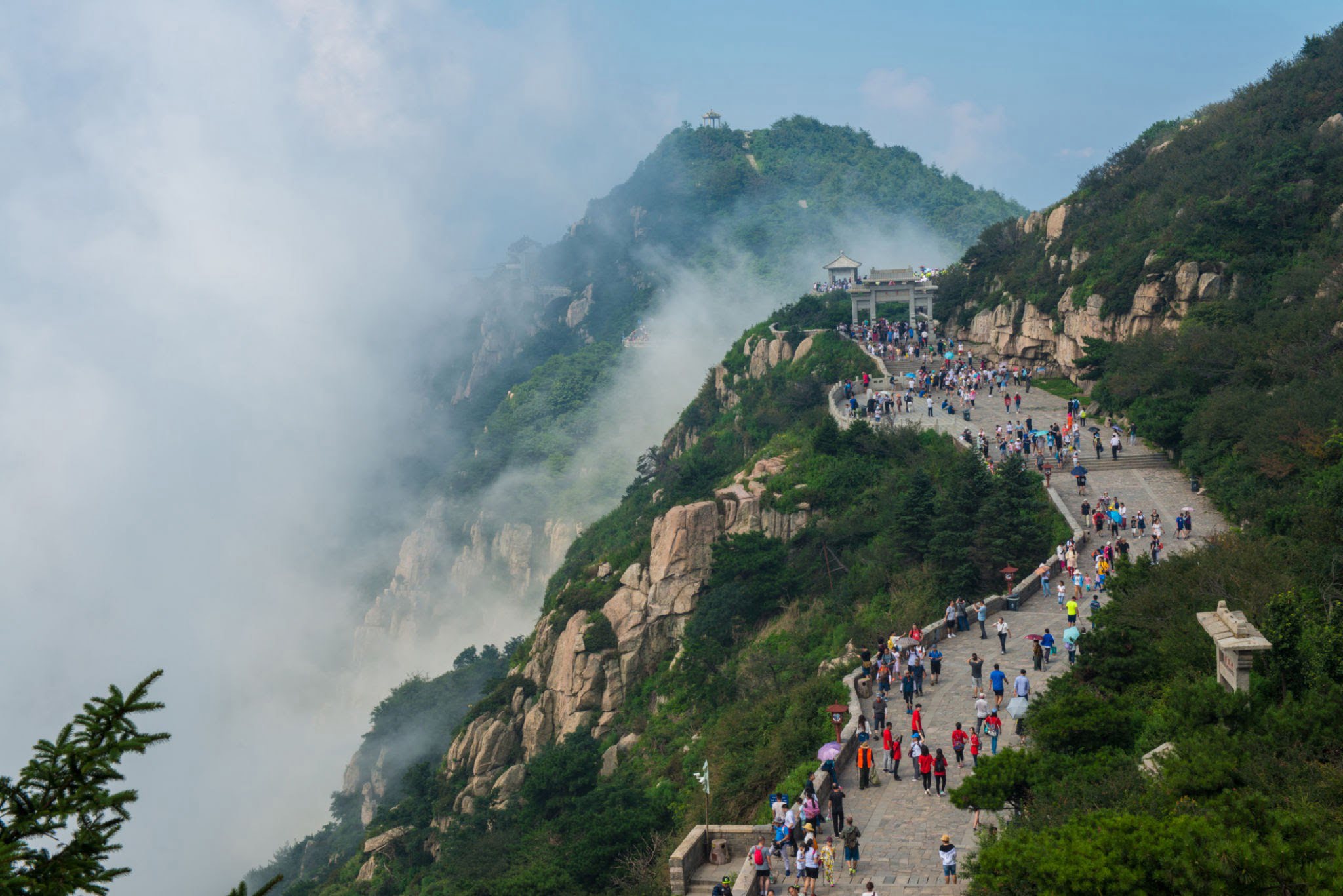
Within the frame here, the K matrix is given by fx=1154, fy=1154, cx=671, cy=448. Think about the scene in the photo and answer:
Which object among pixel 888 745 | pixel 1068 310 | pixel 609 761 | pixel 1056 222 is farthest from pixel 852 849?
pixel 1056 222

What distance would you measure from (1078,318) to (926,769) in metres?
31.8

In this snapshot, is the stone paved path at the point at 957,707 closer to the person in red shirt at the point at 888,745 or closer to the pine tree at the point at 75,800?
the person in red shirt at the point at 888,745

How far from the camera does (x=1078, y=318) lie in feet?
146

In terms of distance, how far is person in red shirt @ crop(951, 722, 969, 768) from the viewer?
17531 millimetres

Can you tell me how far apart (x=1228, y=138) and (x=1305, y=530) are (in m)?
31.2

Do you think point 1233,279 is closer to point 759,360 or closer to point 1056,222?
point 1056,222

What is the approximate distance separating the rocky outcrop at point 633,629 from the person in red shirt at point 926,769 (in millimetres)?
21055

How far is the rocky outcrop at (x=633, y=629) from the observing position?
3919cm

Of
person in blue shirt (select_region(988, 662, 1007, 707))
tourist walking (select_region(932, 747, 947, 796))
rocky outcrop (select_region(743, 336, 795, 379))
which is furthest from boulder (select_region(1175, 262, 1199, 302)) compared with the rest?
tourist walking (select_region(932, 747, 947, 796))

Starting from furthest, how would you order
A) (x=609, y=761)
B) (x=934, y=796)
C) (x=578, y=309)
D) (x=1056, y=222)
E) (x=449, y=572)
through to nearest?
(x=578, y=309) < (x=449, y=572) < (x=1056, y=222) < (x=609, y=761) < (x=934, y=796)

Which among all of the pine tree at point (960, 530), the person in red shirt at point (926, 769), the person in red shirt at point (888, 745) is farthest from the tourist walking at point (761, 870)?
the pine tree at point (960, 530)

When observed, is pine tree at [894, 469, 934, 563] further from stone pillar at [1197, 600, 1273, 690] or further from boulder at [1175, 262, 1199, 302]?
boulder at [1175, 262, 1199, 302]

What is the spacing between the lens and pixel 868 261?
4267 inches

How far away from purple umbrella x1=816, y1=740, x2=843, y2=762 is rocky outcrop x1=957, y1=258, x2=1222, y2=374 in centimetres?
2810
